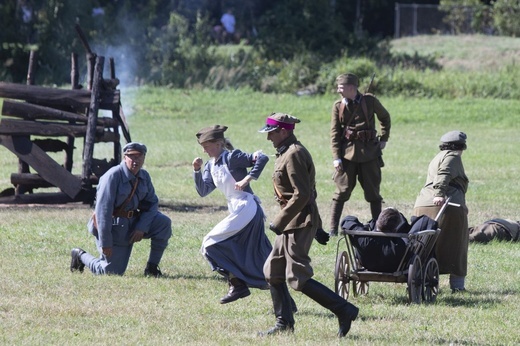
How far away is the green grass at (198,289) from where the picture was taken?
26.9ft

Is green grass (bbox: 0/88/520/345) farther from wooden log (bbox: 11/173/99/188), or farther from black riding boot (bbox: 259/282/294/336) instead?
wooden log (bbox: 11/173/99/188)

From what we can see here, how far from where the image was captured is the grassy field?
8188 mm

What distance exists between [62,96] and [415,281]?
7739mm

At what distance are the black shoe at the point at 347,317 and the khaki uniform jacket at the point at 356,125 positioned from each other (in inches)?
207

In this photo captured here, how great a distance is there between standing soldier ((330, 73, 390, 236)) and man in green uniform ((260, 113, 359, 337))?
511 cm

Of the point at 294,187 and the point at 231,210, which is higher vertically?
the point at 294,187

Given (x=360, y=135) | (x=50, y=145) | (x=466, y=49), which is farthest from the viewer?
(x=466, y=49)

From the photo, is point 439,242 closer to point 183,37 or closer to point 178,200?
point 178,200

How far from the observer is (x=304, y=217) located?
25.8 ft


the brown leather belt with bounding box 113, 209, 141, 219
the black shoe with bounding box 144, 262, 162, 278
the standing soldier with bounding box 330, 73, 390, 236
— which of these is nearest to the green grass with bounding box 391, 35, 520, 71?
the standing soldier with bounding box 330, 73, 390, 236

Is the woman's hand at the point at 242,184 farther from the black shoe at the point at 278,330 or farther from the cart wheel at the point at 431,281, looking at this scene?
the cart wheel at the point at 431,281

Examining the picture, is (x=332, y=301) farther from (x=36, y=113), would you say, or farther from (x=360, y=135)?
(x=36, y=113)

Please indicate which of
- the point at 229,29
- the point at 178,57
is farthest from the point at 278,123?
the point at 229,29

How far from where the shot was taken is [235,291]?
30.1 feet
